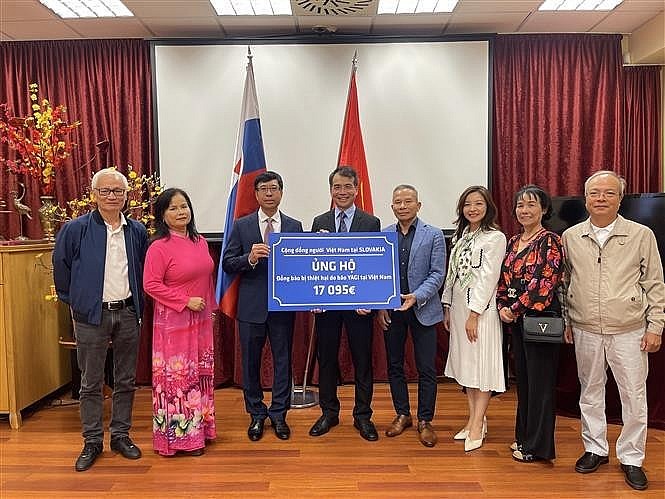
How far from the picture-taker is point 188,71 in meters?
4.75

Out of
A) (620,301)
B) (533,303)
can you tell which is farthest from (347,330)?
(620,301)

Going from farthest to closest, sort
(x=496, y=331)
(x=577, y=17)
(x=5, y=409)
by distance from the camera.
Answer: (x=577, y=17) < (x=5, y=409) < (x=496, y=331)

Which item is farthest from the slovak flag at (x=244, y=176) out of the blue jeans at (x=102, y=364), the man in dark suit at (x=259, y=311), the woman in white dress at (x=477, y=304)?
the woman in white dress at (x=477, y=304)

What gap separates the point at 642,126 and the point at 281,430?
12.3ft

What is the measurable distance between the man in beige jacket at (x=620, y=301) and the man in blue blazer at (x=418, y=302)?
0.75m

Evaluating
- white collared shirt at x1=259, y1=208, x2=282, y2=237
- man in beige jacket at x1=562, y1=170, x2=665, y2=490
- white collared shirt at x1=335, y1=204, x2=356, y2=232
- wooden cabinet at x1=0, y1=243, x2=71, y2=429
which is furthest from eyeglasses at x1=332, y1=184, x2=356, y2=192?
wooden cabinet at x1=0, y1=243, x2=71, y2=429

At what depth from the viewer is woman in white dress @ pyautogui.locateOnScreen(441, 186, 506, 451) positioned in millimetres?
3291

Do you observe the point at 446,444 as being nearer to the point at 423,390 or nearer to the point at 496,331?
the point at 423,390

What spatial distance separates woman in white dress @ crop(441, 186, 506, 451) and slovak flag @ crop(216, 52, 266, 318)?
1.37m

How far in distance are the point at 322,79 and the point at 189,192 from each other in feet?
4.46

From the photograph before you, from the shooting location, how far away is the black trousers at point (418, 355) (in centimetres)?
358

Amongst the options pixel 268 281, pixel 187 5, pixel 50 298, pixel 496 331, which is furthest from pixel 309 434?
pixel 187 5

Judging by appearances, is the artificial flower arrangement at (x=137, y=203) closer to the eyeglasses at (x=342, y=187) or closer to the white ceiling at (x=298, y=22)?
the white ceiling at (x=298, y=22)

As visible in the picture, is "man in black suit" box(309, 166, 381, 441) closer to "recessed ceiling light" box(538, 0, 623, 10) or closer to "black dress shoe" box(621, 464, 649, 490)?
"black dress shoe" box(621, 464, 649, 490)
